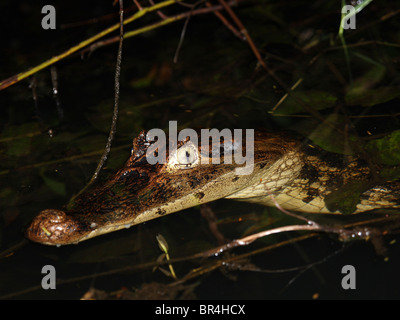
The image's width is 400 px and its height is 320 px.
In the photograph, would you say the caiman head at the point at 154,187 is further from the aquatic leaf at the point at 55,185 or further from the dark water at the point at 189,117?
the aquatic leaf at the point at 55,185

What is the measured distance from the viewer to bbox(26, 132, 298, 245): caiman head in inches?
105

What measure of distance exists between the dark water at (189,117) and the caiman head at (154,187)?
19 centimetres

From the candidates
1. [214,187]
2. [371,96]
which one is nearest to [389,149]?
[371,96]

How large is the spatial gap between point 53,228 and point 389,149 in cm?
250

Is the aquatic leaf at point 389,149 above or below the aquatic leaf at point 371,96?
below

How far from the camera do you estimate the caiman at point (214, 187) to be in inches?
108

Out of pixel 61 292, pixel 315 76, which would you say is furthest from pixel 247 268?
pixel 315 76

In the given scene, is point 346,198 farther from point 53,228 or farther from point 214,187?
point 53,228

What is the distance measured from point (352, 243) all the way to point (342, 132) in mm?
1248

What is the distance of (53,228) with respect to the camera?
8.51 feet

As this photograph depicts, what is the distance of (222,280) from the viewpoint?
2604 millimetres

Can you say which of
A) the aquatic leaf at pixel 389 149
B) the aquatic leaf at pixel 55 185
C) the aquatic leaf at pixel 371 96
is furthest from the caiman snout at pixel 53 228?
the aquatic leaf at pixel 371 96

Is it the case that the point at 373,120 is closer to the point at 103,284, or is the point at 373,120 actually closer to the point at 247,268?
the point at 247,268

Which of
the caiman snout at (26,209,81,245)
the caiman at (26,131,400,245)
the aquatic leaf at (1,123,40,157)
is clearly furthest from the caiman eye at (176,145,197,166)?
the aquatic leaf at (1,123,40,157)
